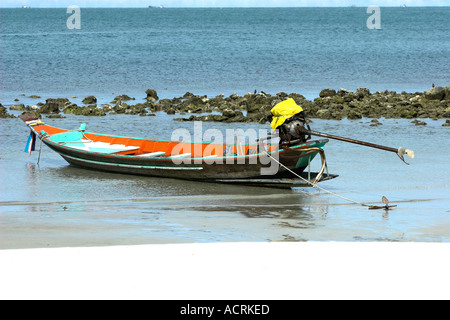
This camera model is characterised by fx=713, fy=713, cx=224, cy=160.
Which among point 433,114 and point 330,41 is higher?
point 330,41

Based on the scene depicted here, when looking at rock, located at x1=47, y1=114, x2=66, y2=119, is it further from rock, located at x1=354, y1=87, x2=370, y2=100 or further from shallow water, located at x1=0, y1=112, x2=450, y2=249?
rock, located at x1=354, y1=87, x2=370, y2=100

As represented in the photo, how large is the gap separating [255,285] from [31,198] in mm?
7005

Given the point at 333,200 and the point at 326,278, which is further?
the point at 333,200

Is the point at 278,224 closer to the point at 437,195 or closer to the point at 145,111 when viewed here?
the point at 437,195

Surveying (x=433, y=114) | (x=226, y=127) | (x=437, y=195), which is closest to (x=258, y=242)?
(x=437, y=195)

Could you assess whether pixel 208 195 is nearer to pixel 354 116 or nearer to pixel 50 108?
pixel 354 116

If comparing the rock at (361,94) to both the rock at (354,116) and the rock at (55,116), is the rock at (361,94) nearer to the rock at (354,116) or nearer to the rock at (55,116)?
the rock at (354,116)

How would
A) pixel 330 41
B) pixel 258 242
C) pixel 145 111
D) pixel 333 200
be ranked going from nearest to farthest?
pixel 258 242 < pixel 333 200 < pixel 145 111 < pixel 330 41

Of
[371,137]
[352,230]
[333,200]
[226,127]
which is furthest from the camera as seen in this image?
[226,127]

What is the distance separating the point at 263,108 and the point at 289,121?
11652 mm

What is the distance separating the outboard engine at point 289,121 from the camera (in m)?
12.4

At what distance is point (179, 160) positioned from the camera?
46.0ft

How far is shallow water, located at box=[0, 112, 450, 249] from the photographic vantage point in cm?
933

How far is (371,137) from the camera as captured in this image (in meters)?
19.9
